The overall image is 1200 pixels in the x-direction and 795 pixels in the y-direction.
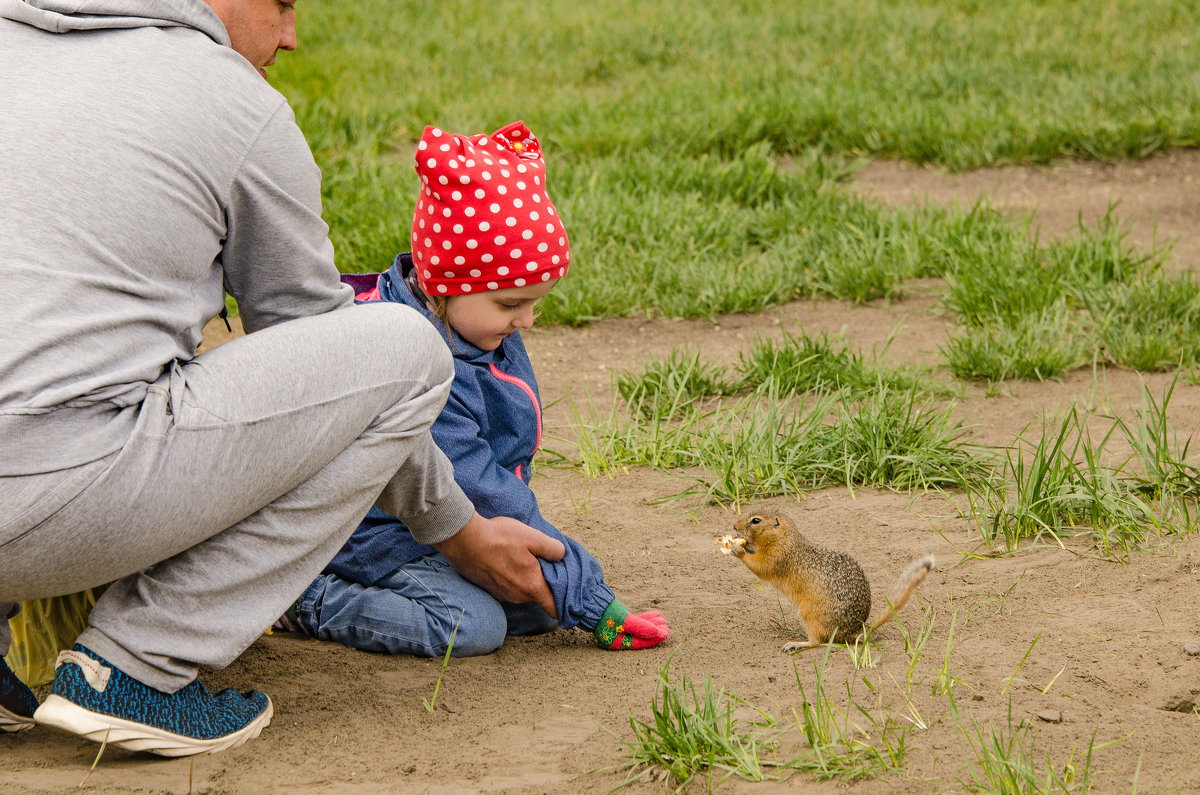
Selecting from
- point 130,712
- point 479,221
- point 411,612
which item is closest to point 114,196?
point 130,712

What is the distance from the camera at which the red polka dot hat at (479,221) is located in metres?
2.71

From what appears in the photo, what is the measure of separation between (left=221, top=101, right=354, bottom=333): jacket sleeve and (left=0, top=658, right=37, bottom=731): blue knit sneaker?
78 centimetres

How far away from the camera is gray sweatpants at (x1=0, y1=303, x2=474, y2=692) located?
1.88 meters

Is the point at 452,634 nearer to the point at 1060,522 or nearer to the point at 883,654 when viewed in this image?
the point at 883,654

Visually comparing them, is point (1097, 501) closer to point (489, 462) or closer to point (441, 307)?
point (489, 462)

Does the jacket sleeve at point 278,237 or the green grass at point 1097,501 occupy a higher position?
the jacket sleeve at point 278,237

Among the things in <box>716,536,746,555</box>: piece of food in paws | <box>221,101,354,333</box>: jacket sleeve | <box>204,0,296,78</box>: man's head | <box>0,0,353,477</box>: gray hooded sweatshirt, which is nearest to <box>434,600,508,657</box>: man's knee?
<box>716,536,746,555</box>: piece of food in paws

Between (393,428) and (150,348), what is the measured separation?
0.45 metres

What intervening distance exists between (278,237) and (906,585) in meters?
1.51

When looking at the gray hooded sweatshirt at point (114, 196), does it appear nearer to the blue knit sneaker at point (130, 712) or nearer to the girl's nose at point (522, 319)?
the blue knit sneaker at point (130, 712)

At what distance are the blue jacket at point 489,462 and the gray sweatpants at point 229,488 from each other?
375mm

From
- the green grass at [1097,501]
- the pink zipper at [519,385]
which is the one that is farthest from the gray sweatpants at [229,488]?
the green grass at [1097,501]

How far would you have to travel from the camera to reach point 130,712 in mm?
2041

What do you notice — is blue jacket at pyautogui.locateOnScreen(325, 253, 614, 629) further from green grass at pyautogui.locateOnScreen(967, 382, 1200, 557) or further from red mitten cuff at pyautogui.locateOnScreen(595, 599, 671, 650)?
green grass at pyautogui.locateOnScreen(967, 382, 1200, 557)
